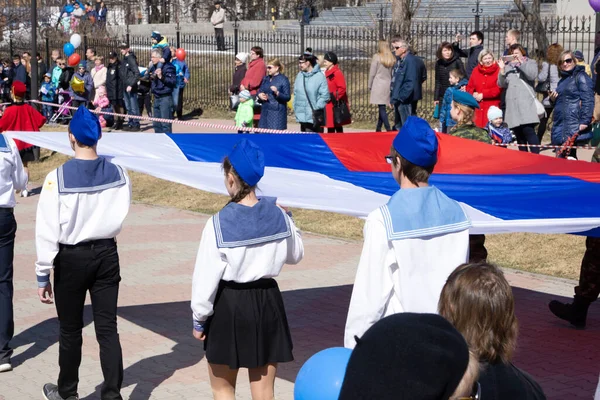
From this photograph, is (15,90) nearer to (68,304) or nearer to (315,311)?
(315,311)

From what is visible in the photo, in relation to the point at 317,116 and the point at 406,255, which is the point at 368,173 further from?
the point at 317,116

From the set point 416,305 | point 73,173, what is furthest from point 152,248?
point 416,305

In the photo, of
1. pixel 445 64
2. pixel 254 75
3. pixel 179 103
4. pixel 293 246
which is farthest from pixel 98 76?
pixel 293 246

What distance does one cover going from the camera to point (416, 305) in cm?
435

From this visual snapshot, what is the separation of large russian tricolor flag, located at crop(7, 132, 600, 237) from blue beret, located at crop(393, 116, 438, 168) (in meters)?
1.08

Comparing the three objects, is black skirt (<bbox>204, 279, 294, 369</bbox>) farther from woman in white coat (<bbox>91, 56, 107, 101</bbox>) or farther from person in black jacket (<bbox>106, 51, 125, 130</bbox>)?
woman in white coat (<bbox>91, 56, 107, 101</bbox>)

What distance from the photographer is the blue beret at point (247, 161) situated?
15.7ft

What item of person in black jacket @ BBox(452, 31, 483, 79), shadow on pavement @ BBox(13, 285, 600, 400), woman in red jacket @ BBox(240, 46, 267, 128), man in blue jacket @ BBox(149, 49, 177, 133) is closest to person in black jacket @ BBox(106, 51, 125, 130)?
man in blue jacket @ BBox(149, 49, 177, 133)

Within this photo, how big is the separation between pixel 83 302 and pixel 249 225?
1.72 meters

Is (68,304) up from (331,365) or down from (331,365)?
down

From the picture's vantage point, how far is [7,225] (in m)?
6.88

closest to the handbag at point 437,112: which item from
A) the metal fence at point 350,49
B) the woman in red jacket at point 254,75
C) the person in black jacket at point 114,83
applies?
the woman in red jacket at point 254,75

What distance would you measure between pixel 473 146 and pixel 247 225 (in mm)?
3255

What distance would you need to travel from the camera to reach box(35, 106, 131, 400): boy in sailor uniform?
5.71 m
